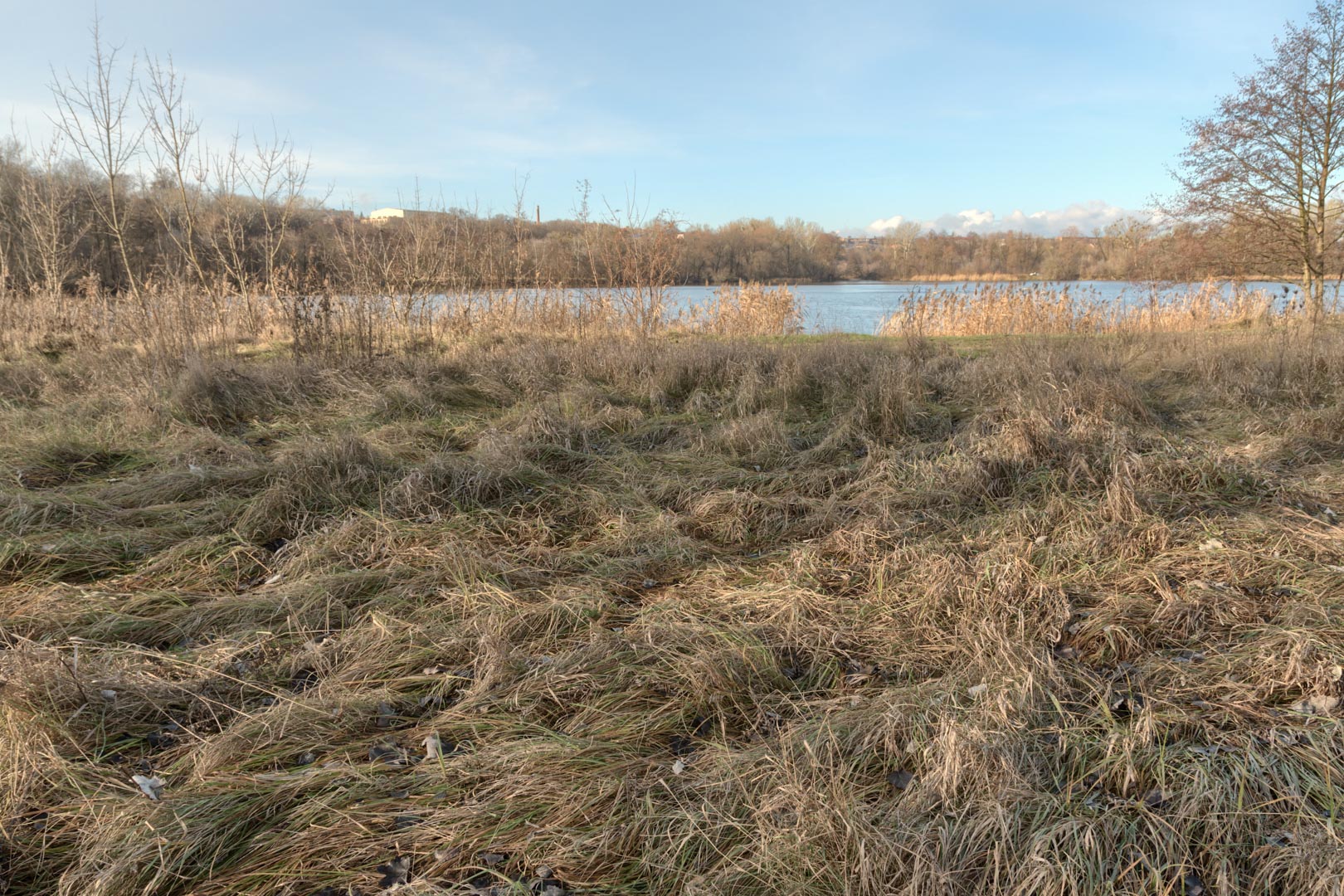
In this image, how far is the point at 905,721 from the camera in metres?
2.18

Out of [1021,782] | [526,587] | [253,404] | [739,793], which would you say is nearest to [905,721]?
[1021,782]

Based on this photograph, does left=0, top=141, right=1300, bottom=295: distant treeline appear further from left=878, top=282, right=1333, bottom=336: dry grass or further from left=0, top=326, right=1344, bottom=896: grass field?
left=0, top=326, right=1344, bottom=896: grass field

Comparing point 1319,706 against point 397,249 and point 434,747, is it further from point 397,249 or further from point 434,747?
point 397,249

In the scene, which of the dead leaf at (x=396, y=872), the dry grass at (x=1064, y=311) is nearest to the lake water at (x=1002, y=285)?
the dry grass at (x=1064, y=311)

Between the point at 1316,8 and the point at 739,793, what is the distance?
17.3m

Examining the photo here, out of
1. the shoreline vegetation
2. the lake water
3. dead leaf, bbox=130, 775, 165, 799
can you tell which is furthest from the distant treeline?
dead leaf, bbox=130, 775, 165, 799

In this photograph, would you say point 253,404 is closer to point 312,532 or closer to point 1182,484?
point 312,532

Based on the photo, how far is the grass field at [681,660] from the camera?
5.82ft

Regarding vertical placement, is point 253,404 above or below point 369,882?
above

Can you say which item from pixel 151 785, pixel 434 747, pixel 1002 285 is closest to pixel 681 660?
pixel 434 747

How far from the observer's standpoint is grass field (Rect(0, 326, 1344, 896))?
1772 mm

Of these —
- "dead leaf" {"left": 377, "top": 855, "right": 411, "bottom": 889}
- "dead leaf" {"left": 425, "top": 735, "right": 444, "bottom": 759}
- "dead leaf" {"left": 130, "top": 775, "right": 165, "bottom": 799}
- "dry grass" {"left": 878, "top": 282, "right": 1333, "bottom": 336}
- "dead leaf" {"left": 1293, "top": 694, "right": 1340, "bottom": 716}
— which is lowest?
"dead leaf" {"left": 377, "top": 855, "right": 411, "bottom": 889}

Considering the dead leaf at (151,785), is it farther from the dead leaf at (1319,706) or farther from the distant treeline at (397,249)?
the distant treeline at (397,249)

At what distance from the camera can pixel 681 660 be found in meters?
2.57
